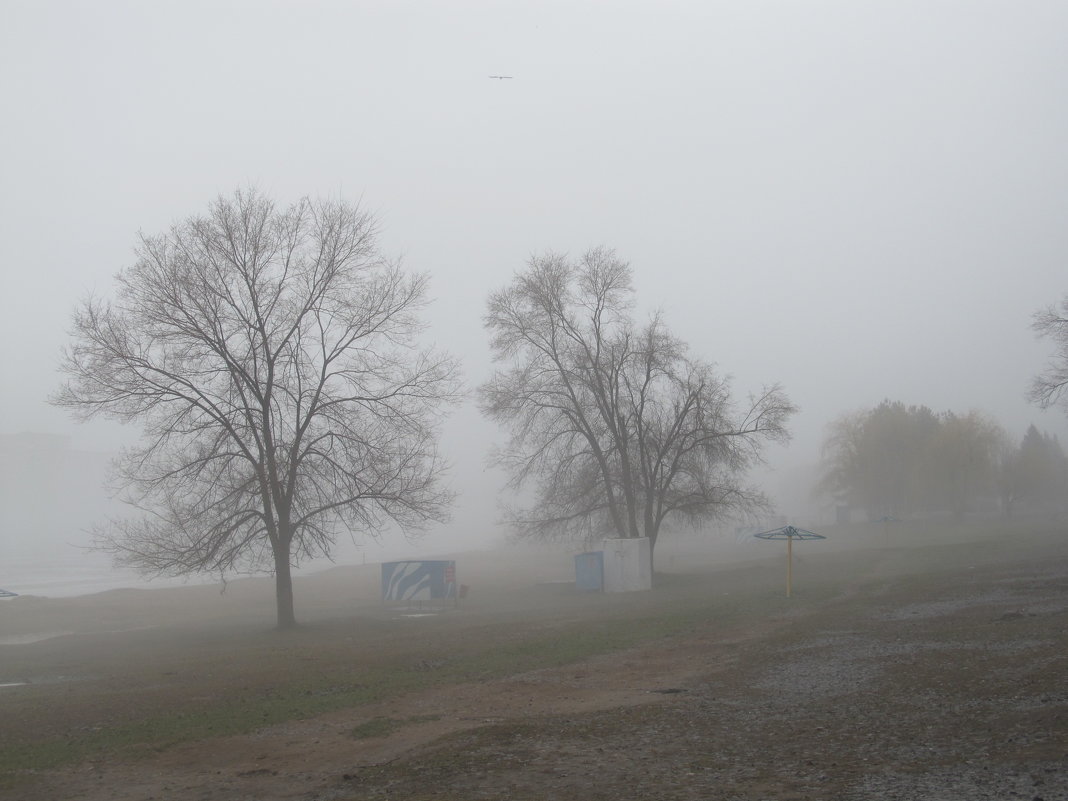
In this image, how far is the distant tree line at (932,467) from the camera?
260 feet

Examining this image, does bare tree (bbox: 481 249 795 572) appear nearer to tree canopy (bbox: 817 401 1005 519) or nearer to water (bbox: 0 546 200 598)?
water (bbox: 0 546 200 598)

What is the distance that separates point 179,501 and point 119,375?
4.22m

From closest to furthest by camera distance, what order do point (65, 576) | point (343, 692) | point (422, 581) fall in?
point (343, 692) < point (422, 581) < point (65, 576)

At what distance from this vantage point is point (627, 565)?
117ft

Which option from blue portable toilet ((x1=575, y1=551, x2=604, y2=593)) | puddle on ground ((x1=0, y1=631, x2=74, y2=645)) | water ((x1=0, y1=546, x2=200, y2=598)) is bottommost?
water ((x1=0, y1=546, x2=200, y2=598))

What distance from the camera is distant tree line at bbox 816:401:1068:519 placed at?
260 feet

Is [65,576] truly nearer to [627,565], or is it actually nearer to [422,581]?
[422,581]

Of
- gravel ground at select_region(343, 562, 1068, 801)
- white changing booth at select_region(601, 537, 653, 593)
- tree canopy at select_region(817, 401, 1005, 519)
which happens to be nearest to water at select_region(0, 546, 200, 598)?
white changing booth at select_region(601, 537, 653, 593)

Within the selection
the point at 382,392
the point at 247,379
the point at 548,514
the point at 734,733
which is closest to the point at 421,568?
the point at 548,514

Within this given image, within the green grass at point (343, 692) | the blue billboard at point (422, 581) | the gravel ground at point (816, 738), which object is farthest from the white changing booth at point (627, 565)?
the gravel ground at point (816, 738)

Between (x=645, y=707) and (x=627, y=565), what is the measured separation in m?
23.5

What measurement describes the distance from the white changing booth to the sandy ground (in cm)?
806

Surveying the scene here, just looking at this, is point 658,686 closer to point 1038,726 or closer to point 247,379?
point 1038,726

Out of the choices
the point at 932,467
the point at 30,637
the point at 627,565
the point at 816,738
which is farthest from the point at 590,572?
the point at 932,467
